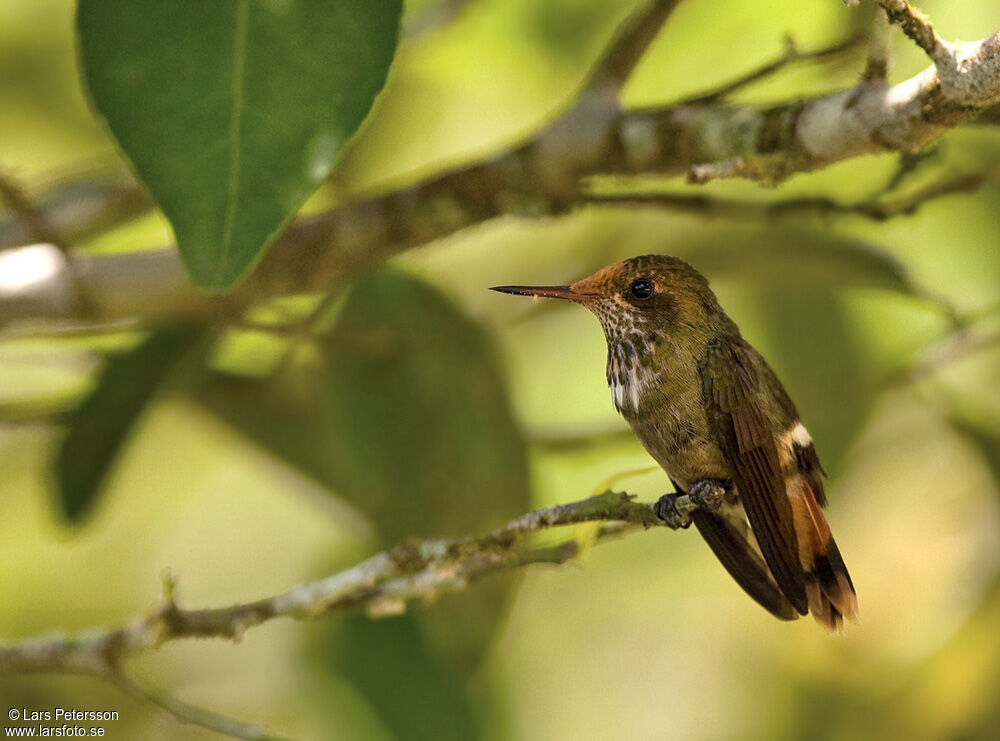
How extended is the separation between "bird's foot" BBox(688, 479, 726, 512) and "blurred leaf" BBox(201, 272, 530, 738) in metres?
0.54

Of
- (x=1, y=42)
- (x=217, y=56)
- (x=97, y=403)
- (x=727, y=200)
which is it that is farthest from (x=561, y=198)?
(x=1, y=42)

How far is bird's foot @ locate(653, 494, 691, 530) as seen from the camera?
1.12m

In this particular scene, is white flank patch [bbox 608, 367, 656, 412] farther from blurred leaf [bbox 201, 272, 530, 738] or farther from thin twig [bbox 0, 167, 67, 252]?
thin twig [bbox 0, 167, 67, 252]

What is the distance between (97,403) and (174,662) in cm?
76

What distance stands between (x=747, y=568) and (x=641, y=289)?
0.34 meters

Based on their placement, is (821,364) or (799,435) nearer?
(799,435)

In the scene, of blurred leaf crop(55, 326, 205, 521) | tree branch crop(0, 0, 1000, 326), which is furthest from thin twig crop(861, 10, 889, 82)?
blurred leaf crop(55, 326, 205, 521)

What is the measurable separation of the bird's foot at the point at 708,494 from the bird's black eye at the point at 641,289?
23cm

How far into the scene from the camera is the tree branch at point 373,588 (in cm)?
103

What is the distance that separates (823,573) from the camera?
43.6 inches

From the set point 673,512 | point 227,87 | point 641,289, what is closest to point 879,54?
point 641,289

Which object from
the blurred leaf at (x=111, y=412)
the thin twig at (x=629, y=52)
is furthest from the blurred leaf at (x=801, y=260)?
the blurred leaf at (x=111, y=412)

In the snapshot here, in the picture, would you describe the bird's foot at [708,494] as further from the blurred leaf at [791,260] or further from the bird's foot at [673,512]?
the blurred leaf at [791,260]

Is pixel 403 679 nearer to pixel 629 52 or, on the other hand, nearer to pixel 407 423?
pixel 407 423
